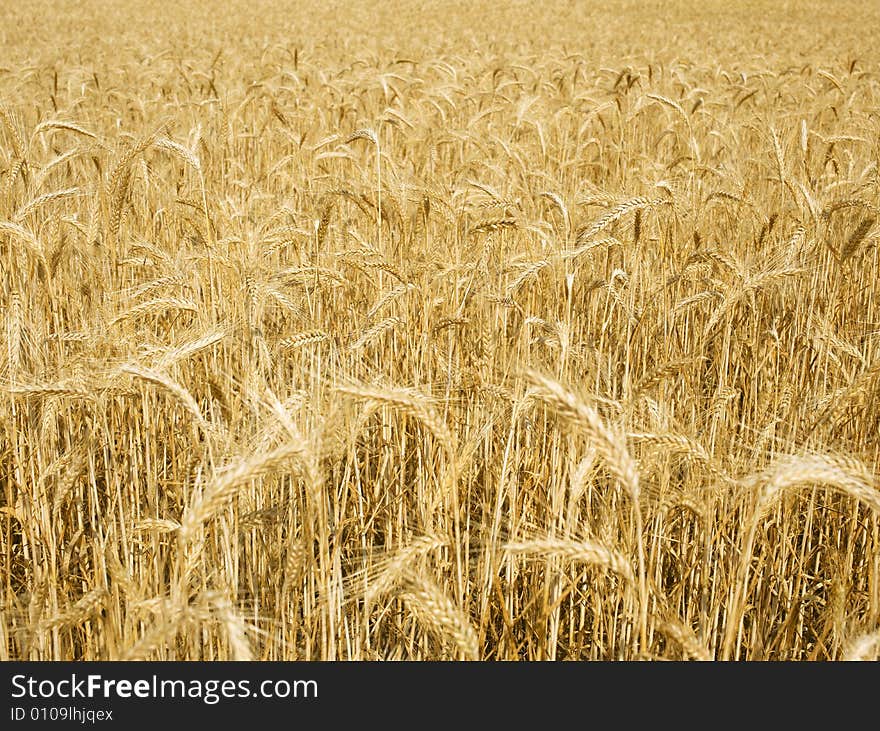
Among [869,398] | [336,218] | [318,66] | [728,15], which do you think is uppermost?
[728,15]

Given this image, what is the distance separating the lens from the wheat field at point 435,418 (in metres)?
1.53

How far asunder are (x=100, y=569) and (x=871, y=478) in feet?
5.46

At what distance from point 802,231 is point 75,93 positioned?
246 inches

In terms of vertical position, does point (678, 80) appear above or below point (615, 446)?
above

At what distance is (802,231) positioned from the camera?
2729 mm

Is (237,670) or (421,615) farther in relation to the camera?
(421,615)

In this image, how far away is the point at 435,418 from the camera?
142cm

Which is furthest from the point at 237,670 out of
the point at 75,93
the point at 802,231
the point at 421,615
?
the point at 75,93

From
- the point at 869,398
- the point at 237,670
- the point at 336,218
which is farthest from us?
the point at 336,218

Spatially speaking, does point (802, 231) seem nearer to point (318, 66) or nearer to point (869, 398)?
point (869, 398)

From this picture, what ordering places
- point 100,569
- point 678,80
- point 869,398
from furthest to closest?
point 678,80 < point 869,398 < point 100,569

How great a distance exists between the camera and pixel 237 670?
1.37 m

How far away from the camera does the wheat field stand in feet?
5.03

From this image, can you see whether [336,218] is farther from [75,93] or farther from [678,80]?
[678,80]
